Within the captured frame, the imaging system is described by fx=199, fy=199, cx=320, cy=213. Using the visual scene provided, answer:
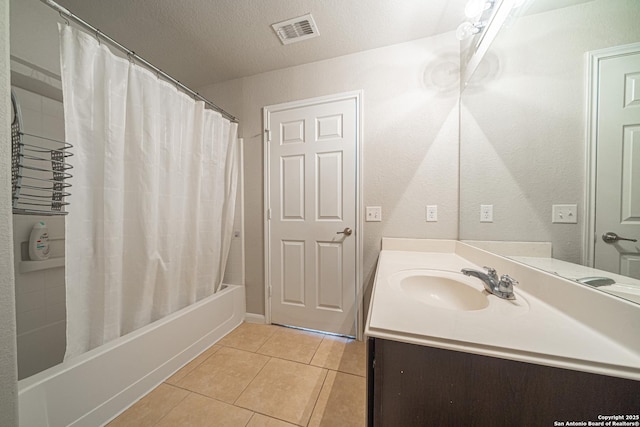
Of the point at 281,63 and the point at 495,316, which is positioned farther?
the point at 281,63

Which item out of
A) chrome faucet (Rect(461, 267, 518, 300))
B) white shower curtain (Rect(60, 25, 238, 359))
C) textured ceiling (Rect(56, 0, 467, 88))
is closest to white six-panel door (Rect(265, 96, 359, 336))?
textured ceiling (Rect(56, 0, 467, 88))

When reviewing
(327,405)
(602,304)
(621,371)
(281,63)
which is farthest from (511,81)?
(327,405)

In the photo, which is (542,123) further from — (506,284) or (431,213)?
(431,213)

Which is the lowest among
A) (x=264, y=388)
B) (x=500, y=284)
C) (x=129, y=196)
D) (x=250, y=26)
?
(x=264, y=388)

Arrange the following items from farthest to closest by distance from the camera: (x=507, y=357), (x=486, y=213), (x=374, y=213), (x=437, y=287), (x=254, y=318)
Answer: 1. (x=254, y=318)
2. (x=374, y=213)
3. (x=486, y=213)
4. (x=437, y=287)
5. (x=507, y=357)

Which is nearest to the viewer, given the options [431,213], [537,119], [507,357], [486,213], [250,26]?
[507,357]

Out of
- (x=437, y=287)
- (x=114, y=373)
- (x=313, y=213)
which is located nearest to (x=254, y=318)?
(x=114, y=373)

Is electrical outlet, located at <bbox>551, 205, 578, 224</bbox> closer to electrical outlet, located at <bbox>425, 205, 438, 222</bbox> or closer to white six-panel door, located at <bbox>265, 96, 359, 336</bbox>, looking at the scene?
electrical outlet, located at <bbox>425, 205, 438, 222</bbox>

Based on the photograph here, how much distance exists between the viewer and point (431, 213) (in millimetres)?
1488

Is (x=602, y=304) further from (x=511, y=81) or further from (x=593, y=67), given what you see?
(x=511, y=81)

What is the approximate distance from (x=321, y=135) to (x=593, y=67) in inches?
54.4

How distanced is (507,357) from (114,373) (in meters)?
1.62

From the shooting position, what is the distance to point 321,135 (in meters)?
1.69

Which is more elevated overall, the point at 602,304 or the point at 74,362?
the point at 602,304
